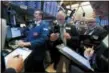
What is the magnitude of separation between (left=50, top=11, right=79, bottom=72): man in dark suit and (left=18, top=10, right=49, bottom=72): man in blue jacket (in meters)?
0.06

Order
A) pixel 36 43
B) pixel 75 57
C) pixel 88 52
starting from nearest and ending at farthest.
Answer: pixel 75 57
pixel 88 52
pixel 36 43

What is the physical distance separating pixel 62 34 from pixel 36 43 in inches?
7.6

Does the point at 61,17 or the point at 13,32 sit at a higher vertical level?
the point at 61,17

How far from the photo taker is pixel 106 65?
35.6 inches

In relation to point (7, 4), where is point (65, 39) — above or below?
below

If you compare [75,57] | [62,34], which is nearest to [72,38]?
[62,34]

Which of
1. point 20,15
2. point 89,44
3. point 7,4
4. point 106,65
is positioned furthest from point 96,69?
point 7,4

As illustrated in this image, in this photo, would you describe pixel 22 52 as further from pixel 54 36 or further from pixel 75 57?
pixel 75 57

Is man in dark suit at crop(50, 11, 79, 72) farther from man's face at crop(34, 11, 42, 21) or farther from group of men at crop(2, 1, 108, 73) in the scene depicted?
man's face at crop(34, 11, 42, 21)

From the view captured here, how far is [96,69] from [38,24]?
56 cm

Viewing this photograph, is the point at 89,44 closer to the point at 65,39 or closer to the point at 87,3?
the point at 65,39

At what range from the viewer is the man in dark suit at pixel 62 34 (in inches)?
56.4

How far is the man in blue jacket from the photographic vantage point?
144cm

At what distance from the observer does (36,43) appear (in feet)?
4.83
